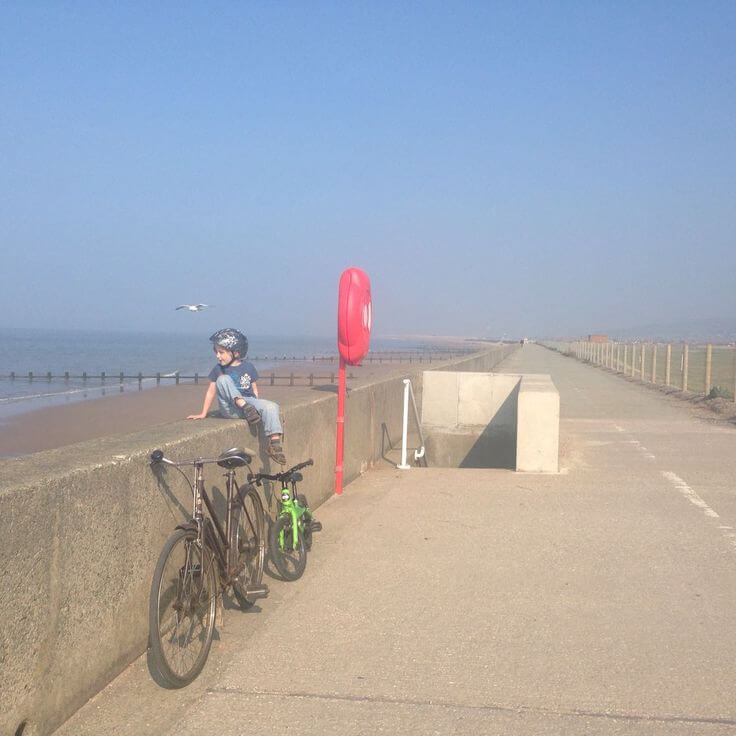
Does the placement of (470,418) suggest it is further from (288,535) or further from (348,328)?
(288,535)

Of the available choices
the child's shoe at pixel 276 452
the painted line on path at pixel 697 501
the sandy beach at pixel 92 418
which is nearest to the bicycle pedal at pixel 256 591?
the child's shoe at pixel 276 452

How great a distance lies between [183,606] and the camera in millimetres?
4336

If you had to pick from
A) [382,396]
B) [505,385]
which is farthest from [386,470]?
[505,385]

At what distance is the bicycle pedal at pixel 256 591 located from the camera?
5492 mm

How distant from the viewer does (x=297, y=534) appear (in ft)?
20.4

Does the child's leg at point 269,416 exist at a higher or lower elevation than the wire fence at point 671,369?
higher

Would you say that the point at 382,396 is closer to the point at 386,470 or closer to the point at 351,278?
the point at 386,470

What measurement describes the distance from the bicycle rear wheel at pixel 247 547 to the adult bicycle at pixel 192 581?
1 centimetres

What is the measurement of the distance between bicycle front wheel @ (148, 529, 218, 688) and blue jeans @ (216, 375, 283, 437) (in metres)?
2.22

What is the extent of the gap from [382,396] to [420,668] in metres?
8.22

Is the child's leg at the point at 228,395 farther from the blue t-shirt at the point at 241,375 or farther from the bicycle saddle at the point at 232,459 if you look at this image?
the bicycle saddle at the point at 232,459

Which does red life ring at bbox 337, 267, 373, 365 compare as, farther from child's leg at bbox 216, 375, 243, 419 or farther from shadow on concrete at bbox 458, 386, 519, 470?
shadow on concrete at bbox 458, 386, 519, 470

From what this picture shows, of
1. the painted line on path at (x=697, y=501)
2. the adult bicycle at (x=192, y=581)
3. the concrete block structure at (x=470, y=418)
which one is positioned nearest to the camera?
the adult bicycle at (x=192, y=581)

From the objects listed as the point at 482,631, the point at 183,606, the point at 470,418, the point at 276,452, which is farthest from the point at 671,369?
the point at 183,606
